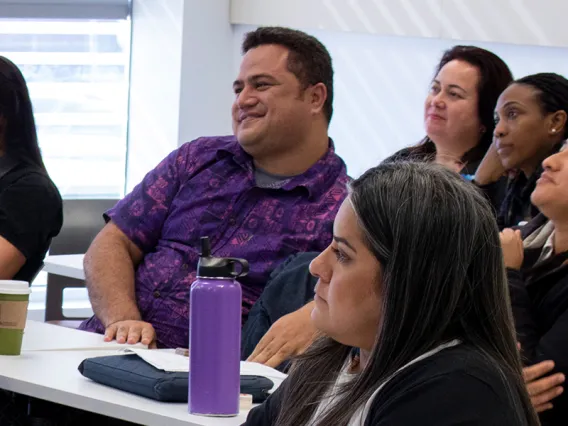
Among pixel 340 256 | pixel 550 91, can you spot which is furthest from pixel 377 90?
pixel 340 256

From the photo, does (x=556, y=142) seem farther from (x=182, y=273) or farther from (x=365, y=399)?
(x=365, y=399)

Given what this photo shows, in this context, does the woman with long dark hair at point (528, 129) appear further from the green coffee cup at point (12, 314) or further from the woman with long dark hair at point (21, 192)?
the green coffee cup at point (12, 314)

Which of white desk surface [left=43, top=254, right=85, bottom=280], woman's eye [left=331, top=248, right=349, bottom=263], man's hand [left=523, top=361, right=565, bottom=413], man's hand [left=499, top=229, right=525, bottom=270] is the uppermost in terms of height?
woman's eye [left=331, top=248, right=349, bottom=263]

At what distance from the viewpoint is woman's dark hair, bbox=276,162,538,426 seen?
1.39 m

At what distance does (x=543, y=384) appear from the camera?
228 centimetres

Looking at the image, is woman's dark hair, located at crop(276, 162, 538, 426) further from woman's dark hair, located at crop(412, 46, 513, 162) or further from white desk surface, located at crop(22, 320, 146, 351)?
woman's dark hair, located at crop(412, 46, 513, 162)

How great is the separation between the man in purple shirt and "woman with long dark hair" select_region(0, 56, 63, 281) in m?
0.16

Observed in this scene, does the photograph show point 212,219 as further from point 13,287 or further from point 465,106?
point 465,106

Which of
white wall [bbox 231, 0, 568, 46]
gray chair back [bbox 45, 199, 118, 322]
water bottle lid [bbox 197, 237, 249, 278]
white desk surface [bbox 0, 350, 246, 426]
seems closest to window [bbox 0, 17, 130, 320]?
white wall [bbox 231, 0, 568, 46]

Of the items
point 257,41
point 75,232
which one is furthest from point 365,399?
point 75,232

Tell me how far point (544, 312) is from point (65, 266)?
185cm

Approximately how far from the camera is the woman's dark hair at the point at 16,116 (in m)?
3.04

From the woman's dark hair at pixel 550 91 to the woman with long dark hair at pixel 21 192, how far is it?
4.90ft

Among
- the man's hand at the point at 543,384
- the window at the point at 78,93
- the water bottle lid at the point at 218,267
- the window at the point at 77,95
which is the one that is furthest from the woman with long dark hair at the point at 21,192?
the window at the point at 78,93
